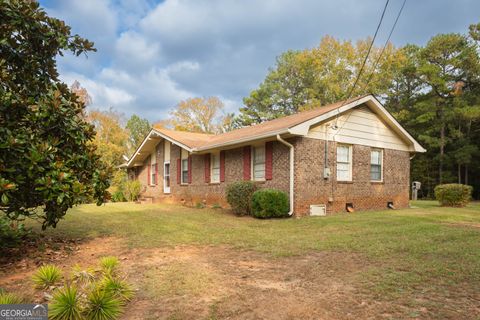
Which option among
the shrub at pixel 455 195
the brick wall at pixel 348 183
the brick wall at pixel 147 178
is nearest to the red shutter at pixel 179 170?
the brick wall at pixel 147 178

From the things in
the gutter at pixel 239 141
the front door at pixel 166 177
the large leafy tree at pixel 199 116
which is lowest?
the front door at pixel 166 177

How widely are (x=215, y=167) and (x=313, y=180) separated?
526 centimetres

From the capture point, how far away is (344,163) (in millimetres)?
12672

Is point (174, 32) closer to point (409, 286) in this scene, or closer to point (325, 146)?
point (325, 146)

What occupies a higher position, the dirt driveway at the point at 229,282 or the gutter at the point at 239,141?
the gutter at the point at 239,141

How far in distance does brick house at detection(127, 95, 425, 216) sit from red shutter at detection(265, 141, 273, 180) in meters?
0.01

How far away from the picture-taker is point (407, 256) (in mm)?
5234

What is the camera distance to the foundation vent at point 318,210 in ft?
37.3

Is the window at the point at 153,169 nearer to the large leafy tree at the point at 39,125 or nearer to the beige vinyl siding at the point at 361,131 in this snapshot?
the beige vinyl siding at the point at 361,131

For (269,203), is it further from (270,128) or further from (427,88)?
(427,88)

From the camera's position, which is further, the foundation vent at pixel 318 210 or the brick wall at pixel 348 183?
the foundation vent at pixel 318 210

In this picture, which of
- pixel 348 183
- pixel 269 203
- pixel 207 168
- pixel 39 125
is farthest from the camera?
pixel 207 168

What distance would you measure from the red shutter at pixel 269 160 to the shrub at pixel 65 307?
9.22m

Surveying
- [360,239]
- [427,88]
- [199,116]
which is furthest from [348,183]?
[199,116]
